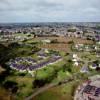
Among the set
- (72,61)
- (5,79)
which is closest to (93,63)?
(72,61)

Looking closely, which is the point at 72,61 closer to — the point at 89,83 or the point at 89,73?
the point at 89,73

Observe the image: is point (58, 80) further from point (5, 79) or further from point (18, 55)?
point (18, 55)

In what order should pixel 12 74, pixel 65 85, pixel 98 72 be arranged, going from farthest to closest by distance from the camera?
pixel 98 72
pixel 12 74
pixel 65 85

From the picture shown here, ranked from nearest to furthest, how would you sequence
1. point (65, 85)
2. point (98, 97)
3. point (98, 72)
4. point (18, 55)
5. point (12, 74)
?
point (98, 97) < point (65, 85) < point (12, 74) < point (98, 72) < point (18, 55)

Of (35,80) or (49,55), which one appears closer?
(35,80)

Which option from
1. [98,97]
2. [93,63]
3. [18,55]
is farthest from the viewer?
[18,55]

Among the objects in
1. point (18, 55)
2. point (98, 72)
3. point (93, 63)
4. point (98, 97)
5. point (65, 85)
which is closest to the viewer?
point (98, 97)

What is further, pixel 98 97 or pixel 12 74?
pixel 12 74

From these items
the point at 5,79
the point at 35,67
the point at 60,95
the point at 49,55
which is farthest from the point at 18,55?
the point at 60,95

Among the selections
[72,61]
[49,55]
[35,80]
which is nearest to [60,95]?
[35,80]
